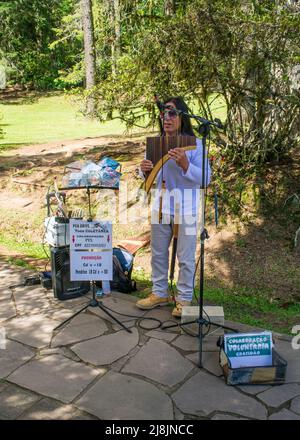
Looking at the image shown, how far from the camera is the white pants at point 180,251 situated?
444 cm

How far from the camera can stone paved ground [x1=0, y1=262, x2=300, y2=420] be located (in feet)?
10.6

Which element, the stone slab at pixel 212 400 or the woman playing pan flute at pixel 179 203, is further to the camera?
the woman playing pan flute at pixel 179 203

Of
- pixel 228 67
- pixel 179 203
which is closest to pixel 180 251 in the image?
pixel 179 203

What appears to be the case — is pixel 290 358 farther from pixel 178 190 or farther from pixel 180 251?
pixel 178 190

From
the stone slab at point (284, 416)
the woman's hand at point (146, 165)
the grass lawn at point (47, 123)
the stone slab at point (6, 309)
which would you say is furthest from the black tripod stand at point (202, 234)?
the grass lawn at point (47, 123)

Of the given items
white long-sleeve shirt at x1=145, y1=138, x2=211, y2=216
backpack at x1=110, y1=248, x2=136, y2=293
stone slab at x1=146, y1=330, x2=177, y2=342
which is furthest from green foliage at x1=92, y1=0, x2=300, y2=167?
stone slab at x1=146, y1=330, x2=177, y2=342

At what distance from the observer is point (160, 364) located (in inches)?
151

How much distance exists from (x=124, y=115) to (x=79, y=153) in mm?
3373

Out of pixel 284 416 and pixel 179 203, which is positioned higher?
pixel 179 203

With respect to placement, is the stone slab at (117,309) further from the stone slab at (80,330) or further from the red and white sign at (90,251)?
the red and white sign at (90,251)

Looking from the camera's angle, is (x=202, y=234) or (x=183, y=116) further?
(x=183, y=116)

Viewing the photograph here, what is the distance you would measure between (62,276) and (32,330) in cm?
74
